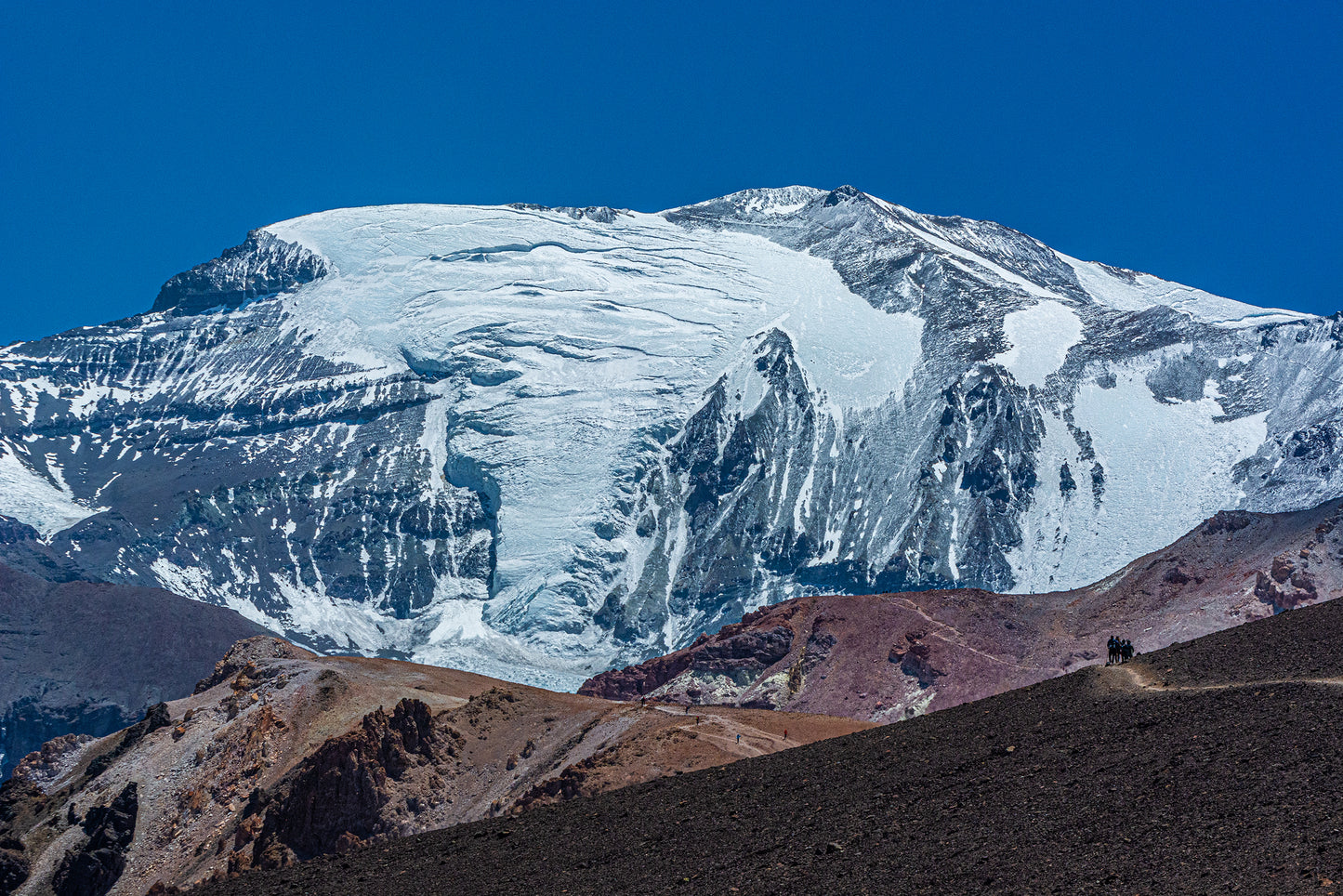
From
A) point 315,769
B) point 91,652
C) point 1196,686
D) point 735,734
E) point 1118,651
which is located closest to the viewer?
point 1196,686

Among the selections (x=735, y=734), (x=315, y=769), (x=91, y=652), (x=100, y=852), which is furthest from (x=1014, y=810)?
(x=91, y=652)

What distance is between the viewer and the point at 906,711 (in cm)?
9031

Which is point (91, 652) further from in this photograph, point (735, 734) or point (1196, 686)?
point (1196, 686)

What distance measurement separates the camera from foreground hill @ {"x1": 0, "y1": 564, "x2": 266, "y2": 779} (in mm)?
164125

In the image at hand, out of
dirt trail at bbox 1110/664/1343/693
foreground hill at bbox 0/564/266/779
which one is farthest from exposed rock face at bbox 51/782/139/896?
foreground hill at bbox 0/564/266/779

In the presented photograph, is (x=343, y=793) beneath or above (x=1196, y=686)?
beneath

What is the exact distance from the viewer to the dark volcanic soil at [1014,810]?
27.1 meters

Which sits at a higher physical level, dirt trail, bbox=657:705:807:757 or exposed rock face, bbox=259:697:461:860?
dirt trail, bbox=657:705:807:757

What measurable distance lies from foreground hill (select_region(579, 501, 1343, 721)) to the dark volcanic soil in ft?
156

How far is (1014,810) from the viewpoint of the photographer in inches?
1228

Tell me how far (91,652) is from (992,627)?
11276cm

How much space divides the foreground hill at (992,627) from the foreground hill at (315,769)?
27595mm

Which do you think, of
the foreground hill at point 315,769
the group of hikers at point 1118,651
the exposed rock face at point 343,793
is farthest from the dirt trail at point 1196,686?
the exposed rock face at point 343,793

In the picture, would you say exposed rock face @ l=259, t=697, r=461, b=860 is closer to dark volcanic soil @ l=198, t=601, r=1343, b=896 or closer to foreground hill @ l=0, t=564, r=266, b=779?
dark volcanic soil @ l=198, t=601, r=1343, b=896
